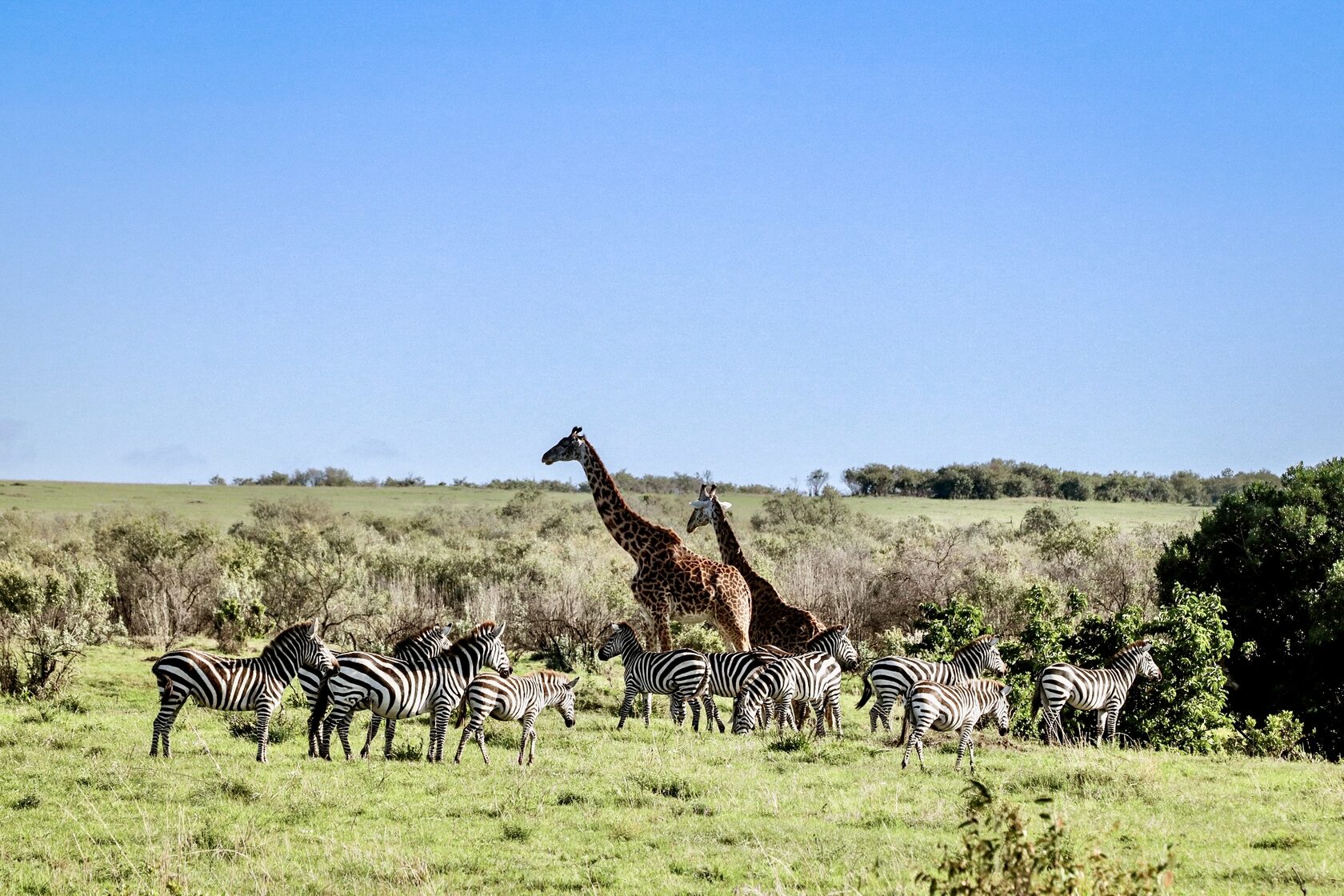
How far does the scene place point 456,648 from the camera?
46.6ft

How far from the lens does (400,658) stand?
14.7 meters

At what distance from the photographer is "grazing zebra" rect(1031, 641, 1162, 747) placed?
1593 centimetres

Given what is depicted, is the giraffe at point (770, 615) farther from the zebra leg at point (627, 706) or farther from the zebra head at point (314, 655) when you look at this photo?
the zebra head at point (314, 655)

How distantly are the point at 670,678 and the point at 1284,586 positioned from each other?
1096 cm

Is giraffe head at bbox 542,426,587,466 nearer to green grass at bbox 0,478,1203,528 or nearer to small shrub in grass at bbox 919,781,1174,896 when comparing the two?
small shrub in grass at bbox 919,781,1174,896

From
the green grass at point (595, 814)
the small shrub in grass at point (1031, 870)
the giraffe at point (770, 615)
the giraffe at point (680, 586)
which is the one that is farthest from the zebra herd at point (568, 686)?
the small shrub in grass at point (1031, 870)

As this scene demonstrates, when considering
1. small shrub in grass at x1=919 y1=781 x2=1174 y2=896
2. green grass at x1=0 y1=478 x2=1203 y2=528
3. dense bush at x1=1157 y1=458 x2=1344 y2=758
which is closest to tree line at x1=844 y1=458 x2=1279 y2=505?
green grass at x1=0 y1=478 x2=1203 y2=528

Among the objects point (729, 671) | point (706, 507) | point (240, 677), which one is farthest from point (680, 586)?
point (240, 677)

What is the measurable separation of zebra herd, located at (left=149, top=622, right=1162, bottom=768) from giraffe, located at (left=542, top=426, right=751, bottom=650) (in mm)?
1098

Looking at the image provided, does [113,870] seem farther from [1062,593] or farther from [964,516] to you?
[964,516]

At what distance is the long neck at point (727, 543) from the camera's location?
20.9 metres

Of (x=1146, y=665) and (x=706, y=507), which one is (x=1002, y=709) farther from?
(x=706, y=507)

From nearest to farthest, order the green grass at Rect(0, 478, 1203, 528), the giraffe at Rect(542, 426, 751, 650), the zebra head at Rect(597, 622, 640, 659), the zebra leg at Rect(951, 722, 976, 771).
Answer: the zebra leg at Rect(951, 722, 976, 771)
the zebra head at Rect(597, 622, 640, 659)
the giraffe at Rect(542, 426, 751, 650)
the green grass at Rect(0, 478, 1203, 528)

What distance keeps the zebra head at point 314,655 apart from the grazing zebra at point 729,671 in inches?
195
